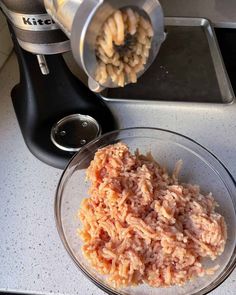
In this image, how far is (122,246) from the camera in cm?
61

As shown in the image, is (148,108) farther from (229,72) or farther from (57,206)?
(57,206)

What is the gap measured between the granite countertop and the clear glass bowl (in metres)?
0.05

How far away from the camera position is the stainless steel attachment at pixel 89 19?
423mm

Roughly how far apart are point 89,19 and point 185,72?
0.66 m

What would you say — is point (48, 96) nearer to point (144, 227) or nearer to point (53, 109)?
point (53, 109)

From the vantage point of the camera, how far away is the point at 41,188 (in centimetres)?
81

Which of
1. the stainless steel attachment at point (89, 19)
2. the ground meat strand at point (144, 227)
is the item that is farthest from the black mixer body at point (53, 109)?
the stainless steel attachment at point (89, 19)

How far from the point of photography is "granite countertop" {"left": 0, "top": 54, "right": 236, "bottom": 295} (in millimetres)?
679

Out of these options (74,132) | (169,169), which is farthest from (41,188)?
(169,169)

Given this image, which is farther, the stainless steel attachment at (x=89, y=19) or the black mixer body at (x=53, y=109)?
the black mixer body at (x=53, y=109)

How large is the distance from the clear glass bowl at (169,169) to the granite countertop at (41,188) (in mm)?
55

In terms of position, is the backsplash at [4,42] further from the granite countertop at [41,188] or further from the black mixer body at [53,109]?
the black mixer body at [53,109]

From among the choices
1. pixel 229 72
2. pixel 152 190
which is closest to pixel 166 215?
pixel 152 190

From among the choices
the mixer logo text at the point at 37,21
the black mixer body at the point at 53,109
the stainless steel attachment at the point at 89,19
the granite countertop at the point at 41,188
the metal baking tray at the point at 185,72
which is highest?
the stainless steel attachment at the point at 89,19
